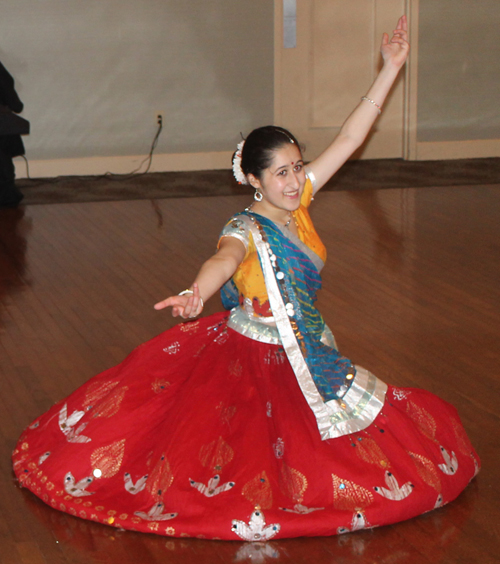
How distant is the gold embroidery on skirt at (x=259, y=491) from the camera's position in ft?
6.73

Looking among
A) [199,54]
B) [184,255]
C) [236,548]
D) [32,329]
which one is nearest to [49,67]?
[199,54]

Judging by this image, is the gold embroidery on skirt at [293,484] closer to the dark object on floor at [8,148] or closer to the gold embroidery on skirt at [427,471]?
the gold embroidery on skirt at [427,471]

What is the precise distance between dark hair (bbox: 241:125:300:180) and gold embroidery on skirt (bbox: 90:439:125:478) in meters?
0.83

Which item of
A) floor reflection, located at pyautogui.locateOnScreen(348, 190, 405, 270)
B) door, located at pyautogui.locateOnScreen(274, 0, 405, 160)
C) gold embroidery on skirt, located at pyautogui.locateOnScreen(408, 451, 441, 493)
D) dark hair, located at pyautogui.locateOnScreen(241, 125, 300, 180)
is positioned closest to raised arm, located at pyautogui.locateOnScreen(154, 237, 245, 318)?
dark hair, located at pyautogui.locateOnScreen(241, 125, 300, 180)

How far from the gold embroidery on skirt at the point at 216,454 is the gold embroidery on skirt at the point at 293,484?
15 centimetres

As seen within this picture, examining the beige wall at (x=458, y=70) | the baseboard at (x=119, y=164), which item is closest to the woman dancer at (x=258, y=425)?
the baseboard at (x=119, y=164)

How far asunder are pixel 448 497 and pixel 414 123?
229 inches

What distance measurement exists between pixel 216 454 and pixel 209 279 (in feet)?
1.52

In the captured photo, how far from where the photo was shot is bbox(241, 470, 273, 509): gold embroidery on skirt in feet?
6.73

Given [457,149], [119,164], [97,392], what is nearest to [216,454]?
[97,392]

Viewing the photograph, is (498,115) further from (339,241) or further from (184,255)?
(184,255)

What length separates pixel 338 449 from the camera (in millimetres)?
2152

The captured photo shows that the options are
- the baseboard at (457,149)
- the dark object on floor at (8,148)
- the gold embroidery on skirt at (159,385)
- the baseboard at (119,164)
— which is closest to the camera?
the gold embroidery on skirt at (159,385)

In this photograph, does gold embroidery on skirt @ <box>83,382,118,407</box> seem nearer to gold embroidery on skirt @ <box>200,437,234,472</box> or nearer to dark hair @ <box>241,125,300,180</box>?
gold embroidery on skirt @ <box>200,437,234,472</box>
